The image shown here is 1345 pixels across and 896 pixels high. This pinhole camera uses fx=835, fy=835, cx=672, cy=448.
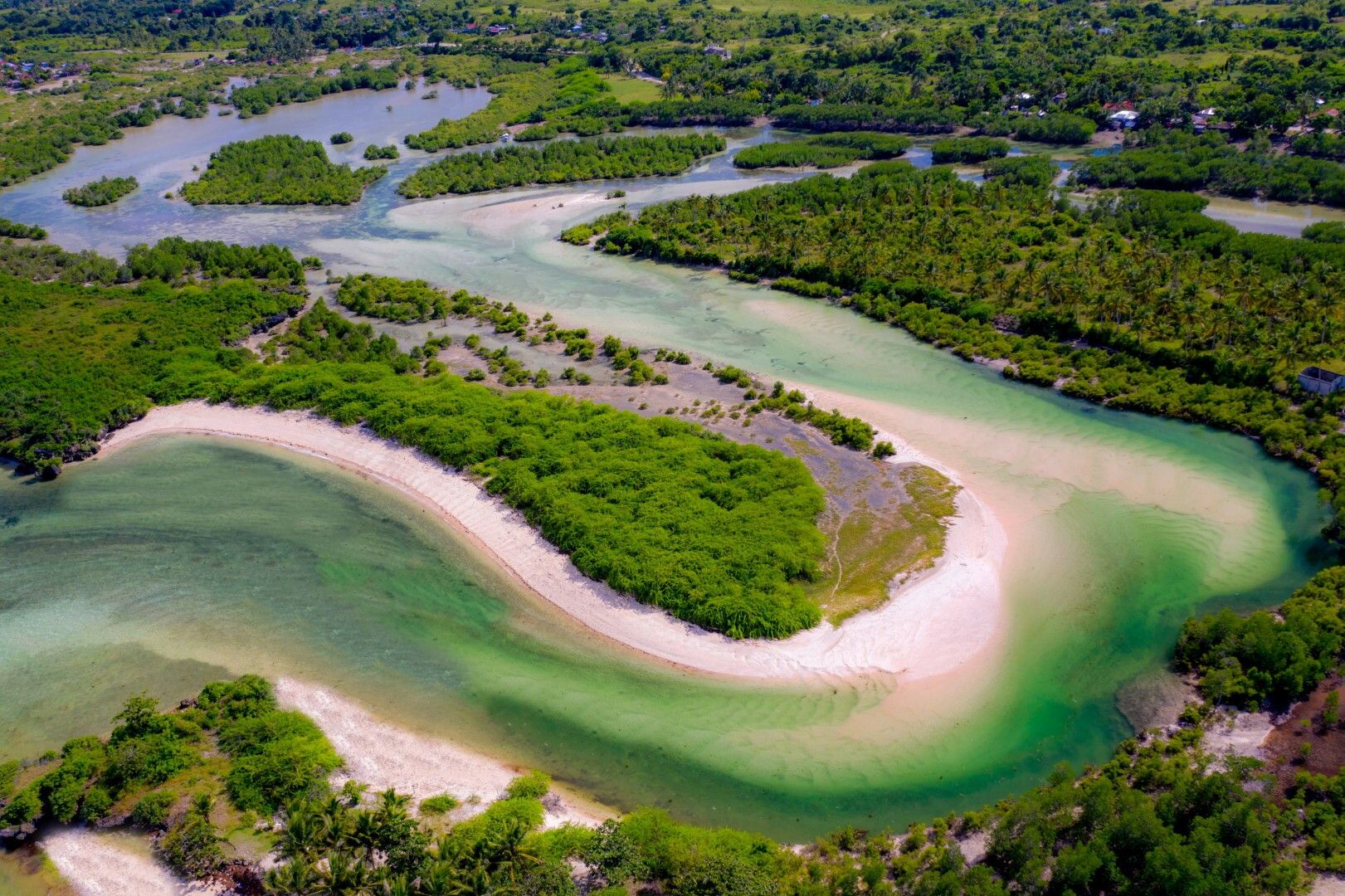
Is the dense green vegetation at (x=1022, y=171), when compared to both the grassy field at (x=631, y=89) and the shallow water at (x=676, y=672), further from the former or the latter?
the grassy field at (x=631, y=89)

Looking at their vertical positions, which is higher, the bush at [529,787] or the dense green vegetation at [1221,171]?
the dense green vegetation at [1221,171]

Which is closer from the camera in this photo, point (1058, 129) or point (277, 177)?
point (1058, 129)

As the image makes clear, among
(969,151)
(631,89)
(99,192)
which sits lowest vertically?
(99,192)

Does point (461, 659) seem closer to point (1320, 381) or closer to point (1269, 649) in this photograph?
point (1269, 649)

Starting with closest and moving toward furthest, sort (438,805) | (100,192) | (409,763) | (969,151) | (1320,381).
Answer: (438,805)
(409,763)
(1320,381)
(969,151)
(100,192)

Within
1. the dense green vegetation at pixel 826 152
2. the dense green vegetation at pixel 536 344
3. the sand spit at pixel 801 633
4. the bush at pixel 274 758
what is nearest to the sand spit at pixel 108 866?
the bush at pixel 274 758

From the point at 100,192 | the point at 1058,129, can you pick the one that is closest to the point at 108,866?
the point at 100,192
